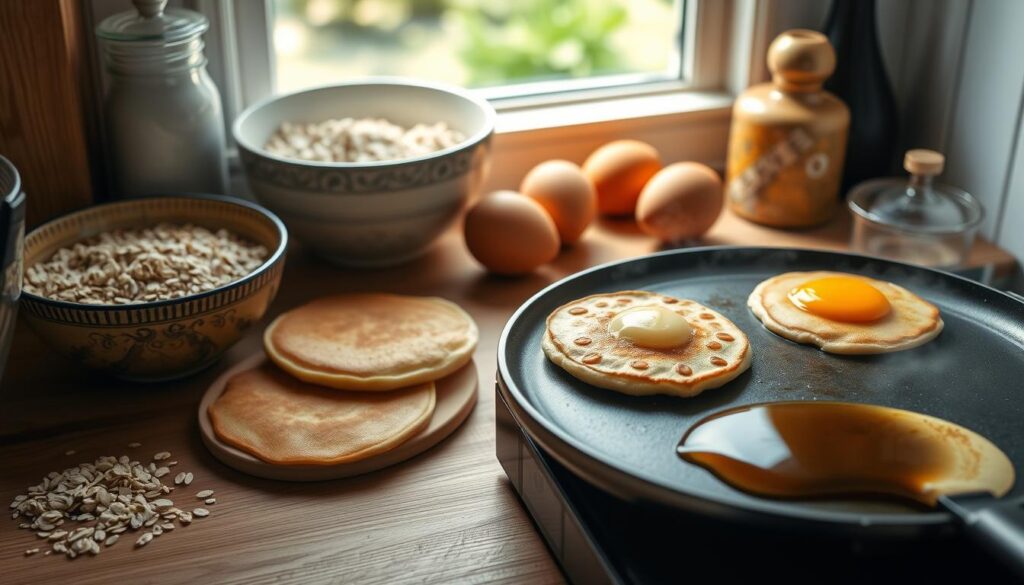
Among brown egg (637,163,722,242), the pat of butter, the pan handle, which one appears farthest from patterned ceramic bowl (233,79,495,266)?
the pan handle

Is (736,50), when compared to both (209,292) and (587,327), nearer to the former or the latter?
(587,327)

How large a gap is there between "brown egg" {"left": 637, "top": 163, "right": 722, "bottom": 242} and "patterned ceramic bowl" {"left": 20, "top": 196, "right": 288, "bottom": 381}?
0.53 metres

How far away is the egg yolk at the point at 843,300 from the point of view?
3.34ft

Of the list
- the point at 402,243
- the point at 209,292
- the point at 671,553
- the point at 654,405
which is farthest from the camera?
the point at 402,243

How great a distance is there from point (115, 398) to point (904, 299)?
868 millimetres

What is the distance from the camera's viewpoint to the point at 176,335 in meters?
1.05

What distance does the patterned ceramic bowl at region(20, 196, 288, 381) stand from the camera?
1017mm

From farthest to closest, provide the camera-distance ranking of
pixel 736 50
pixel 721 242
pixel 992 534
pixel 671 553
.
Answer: pixel 736 50, pixel 721 242, pixel 671 553, pixel 992 534

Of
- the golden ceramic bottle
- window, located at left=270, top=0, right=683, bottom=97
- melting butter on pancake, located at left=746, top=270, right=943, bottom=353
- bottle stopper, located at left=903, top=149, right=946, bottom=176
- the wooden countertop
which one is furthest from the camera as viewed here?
window, located at left=270, top=0, right=683, bottom=97

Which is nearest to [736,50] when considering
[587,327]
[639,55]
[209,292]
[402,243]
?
[639,55]

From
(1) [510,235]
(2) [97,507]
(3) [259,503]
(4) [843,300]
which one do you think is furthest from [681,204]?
(2) [97,507]

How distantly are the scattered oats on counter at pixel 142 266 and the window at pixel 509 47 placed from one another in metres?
0.41

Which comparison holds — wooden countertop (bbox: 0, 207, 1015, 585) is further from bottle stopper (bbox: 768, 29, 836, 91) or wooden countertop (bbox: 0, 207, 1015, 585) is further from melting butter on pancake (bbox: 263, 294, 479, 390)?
bottle stopper (bbox: 768, 29, 836, 91)

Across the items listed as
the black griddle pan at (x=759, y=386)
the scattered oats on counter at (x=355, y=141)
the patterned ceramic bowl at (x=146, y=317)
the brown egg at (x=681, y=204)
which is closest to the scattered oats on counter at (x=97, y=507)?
the patterned ceramic bowl at (x=146, y=317)
